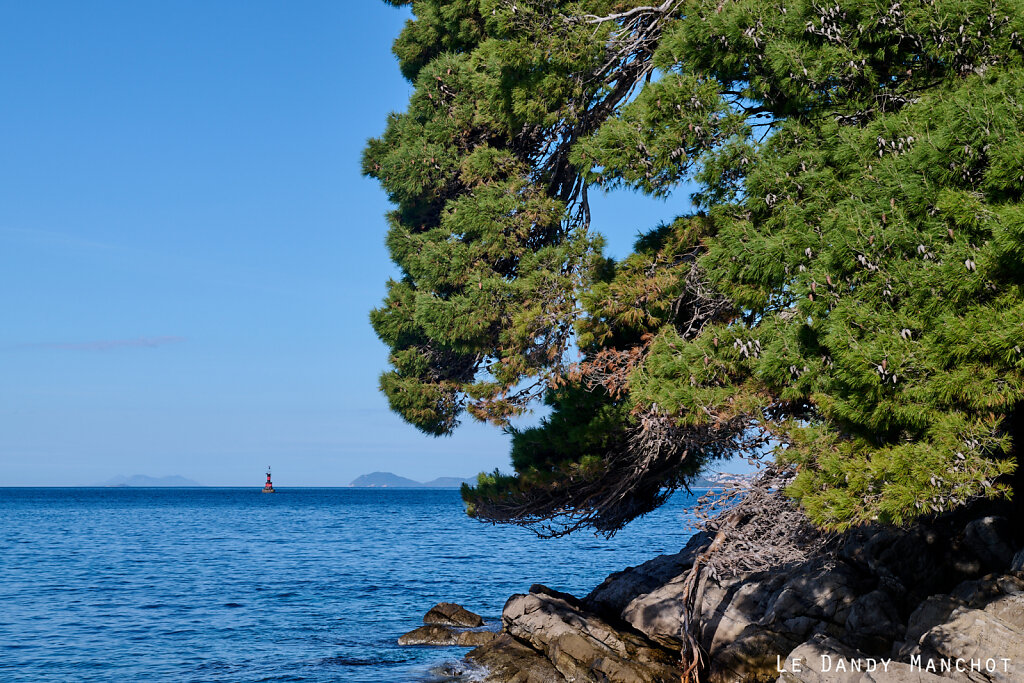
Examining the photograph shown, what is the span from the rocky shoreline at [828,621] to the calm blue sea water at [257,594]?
246 centimetres

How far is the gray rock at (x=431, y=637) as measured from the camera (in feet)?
67.3

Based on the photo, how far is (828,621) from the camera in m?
13.9

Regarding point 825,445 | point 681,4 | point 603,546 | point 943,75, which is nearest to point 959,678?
point 825,445

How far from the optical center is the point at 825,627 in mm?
13758

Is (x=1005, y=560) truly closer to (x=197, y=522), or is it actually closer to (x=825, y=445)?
(x=825, y=445)

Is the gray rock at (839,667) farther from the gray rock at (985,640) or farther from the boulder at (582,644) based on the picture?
the boulder at (582,644)

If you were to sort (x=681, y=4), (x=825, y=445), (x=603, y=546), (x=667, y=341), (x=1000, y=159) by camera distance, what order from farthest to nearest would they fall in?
(x=603, y=546)
(x=681, y=4)
(x=667, y=341)
(x=825, y=445)
(x=1000, y=159)

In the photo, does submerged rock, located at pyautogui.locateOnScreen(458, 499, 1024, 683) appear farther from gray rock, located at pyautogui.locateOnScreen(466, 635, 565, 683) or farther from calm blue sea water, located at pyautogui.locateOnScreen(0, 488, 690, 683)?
calm blue sea water, located at pyautogui.locateOnScreen(0, 488, 690, 683)

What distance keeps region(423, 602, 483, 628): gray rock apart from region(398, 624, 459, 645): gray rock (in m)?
1.11

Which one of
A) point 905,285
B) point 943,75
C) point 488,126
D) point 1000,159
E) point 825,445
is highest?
point 488,126

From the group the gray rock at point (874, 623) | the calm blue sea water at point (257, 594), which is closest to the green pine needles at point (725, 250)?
the calm blue sea water at point (257, 594)

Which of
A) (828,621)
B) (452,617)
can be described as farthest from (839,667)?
(452,617)

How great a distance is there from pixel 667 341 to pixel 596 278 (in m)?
1.81

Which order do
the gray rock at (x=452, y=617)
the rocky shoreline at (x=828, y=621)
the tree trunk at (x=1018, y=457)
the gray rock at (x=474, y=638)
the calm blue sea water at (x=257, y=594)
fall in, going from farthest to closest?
1. the gray rock at (x=452, y=617)
2. the gray rock at (x=474, y=638)
3. the calm blue sea water at (x=257, y=594)
4. the rocky shoreline at (x=828, y=621)
5. the tree trunk at (x=1018, y=457)
